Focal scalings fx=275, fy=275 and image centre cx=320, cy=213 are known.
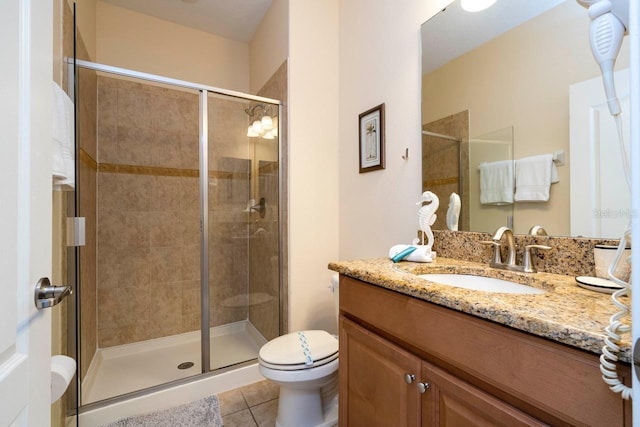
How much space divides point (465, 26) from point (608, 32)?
0.76 m

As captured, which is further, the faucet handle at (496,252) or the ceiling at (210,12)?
the ceiling at (210,12)

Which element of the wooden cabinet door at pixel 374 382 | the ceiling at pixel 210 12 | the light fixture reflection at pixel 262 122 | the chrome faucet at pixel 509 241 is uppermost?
the ceiling at pixel 210 12

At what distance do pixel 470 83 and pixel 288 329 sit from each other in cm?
178

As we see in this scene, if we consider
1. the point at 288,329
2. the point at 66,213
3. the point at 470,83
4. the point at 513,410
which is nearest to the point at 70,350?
the point at 66,213

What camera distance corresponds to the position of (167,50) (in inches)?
96.0

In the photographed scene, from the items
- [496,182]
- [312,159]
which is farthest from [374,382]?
[312,159]

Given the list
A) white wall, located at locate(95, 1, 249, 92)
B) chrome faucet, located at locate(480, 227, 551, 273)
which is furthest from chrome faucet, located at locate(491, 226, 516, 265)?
white wall, located at locate(95, 1, 249, 92)

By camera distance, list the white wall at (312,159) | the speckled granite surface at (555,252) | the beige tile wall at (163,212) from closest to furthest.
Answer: the speckled granite surface at (555,252), the white wall at (312,159), the beige tile wall at (163,212)

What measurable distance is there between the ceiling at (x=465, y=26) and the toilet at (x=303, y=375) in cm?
148

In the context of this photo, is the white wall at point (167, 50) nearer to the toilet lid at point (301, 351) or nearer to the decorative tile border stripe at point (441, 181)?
the decorative tile border stripe at point (441, 181)

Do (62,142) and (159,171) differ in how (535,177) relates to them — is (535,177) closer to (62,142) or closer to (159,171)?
(62,142)

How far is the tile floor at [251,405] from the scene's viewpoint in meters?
1.50

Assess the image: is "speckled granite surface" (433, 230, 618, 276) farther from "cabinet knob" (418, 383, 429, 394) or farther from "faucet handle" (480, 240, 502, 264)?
"cabinet knob" (418, 383, 429, 394)

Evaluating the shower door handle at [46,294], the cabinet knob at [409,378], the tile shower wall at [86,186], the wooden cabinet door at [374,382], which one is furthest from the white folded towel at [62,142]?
the cabinet knob at [409,378]
